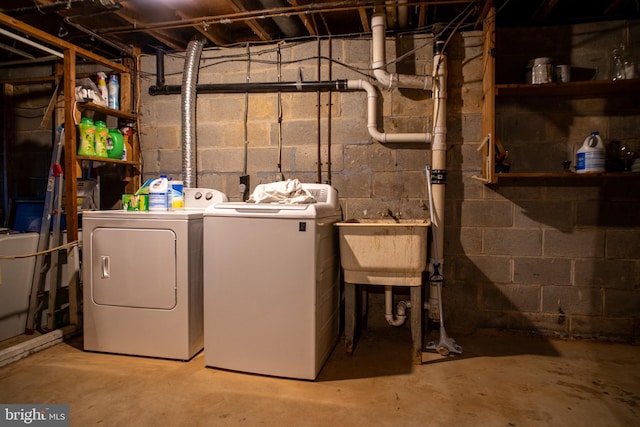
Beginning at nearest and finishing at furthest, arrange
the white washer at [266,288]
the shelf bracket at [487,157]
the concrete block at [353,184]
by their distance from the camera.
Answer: the white washer at [266,288] → the shelf bracket at [487,157] → the concrete block at [353,184]

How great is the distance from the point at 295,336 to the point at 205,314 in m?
0.54

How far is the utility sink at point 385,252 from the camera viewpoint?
2.16 metres

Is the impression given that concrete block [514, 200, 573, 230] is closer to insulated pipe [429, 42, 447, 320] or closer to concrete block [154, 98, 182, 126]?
insulated pipe [429, 42, 447, 320]

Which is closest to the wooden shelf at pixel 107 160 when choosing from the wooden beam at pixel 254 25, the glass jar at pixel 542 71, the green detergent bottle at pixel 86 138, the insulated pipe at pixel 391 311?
the green detergent bottle at pixel 86 138

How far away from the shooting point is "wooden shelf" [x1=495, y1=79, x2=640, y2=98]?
91.5 inches

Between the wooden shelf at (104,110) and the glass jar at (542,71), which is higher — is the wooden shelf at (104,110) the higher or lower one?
the lower one

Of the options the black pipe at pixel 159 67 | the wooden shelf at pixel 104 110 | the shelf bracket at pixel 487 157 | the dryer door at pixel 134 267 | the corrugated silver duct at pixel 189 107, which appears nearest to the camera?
the dryer door at pixel 134 267

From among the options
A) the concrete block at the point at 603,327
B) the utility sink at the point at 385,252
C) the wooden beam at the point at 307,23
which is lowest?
the concrete block at the point at 603,327

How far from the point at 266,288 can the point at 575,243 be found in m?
2.14

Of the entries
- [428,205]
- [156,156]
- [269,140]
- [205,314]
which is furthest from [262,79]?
[205,314]

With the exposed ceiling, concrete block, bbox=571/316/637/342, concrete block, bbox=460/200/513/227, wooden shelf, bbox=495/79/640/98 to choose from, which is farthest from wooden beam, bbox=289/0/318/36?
concrete block, bbox=571/316/637/342

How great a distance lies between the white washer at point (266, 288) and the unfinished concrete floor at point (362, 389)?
5.1 inches

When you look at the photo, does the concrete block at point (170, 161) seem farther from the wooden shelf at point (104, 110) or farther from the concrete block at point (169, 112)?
the wooden shelf at point (104, 110)

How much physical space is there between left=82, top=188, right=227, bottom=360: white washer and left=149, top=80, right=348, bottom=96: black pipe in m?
1.17
